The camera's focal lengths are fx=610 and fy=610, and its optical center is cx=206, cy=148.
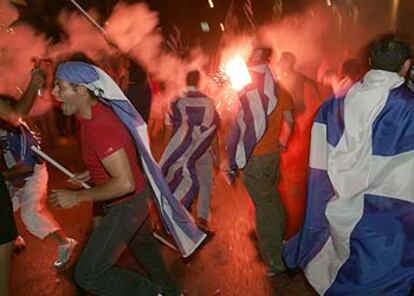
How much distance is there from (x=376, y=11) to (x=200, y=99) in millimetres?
13114

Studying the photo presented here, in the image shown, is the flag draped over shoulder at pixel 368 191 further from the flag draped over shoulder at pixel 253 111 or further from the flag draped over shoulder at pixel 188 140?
the flag draped over shoulder at pixel 188 140

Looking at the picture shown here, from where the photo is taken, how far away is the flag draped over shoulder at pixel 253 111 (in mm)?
5465

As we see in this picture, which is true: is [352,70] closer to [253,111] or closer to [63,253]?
[253,111]

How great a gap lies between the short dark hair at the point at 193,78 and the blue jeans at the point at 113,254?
2.59m

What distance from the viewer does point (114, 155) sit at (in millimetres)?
3896

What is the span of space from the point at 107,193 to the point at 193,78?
3.10 m

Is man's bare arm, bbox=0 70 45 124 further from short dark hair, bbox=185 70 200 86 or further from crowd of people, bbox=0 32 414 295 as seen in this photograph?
short dark hair, bbox=185 70 200 86

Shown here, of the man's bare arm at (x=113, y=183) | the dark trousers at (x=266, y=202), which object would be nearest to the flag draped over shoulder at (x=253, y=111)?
the dark trousers at (x=266, y=202)

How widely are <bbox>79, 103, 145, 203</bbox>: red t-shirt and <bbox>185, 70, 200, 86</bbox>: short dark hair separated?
2.61 m

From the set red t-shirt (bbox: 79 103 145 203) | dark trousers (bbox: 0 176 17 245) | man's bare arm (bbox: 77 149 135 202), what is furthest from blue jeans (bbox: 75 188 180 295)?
dark trousers (bbox: 0 176 17 245)

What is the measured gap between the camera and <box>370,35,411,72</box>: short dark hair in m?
3.78

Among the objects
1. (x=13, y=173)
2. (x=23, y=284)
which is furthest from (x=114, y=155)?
(x=23, y=284)

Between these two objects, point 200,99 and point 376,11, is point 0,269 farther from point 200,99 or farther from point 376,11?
point 376,11

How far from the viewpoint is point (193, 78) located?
266 inches
